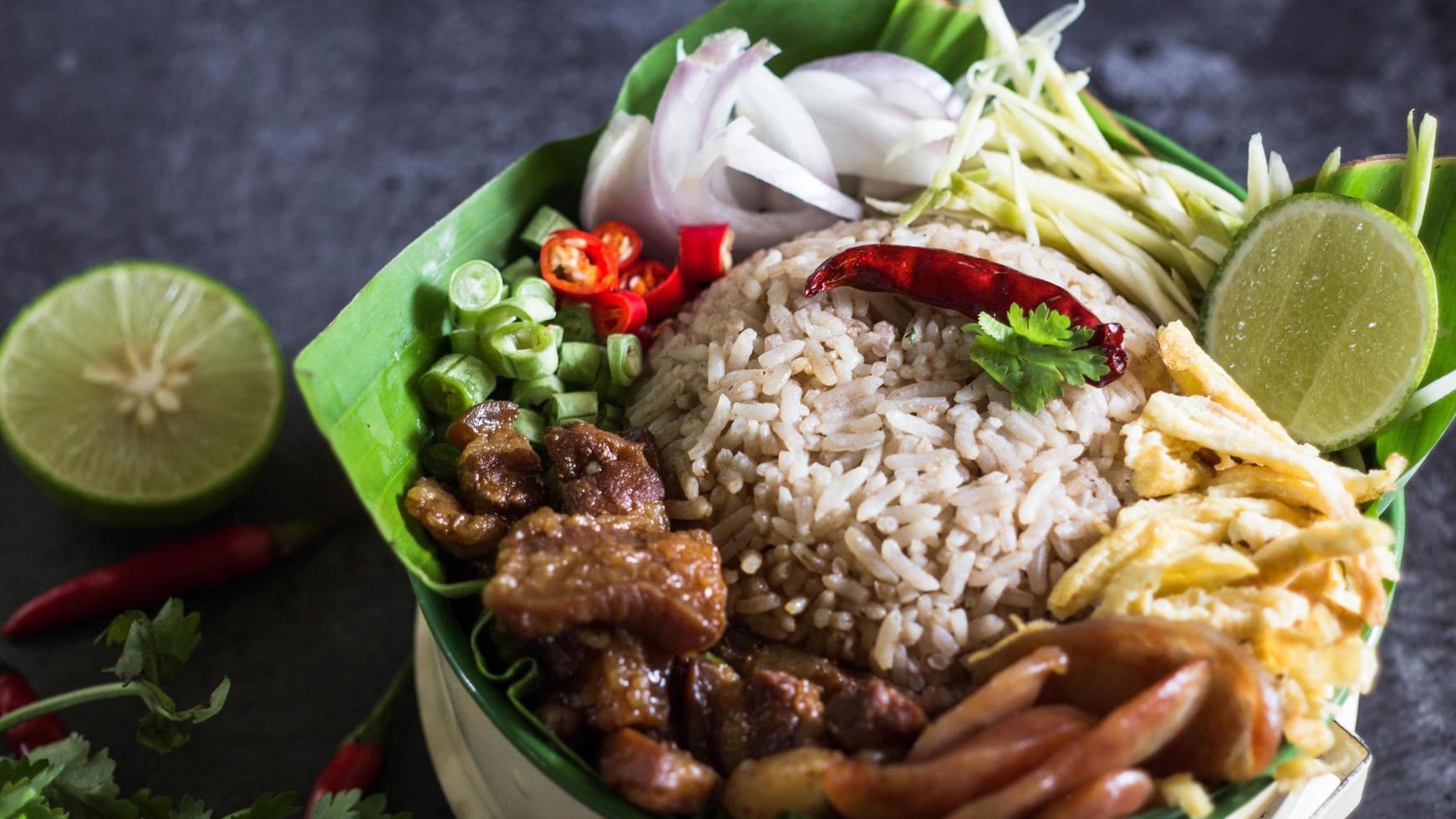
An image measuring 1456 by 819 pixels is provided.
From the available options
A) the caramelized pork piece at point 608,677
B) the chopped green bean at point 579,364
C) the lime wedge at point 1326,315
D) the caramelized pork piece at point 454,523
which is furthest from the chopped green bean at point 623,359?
the lime wedge at point 1326,315

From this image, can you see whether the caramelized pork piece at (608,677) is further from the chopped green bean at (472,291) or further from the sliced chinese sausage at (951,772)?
the chopped green bean at (472,291)

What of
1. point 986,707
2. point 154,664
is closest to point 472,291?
point 154,664

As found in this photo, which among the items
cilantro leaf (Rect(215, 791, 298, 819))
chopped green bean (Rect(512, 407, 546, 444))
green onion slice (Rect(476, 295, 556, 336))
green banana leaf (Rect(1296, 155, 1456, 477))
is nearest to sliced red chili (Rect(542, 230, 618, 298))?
green onion slice (Rect(476, 295, 556, 336))

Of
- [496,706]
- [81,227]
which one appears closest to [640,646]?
[496,706]

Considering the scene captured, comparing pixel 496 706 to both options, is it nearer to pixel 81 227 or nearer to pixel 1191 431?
pixel 1191 431

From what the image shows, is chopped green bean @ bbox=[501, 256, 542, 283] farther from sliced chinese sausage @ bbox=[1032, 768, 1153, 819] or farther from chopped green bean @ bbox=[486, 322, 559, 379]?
sliced chinese sausage @ bbox=[1032, 768, 1153, 819]

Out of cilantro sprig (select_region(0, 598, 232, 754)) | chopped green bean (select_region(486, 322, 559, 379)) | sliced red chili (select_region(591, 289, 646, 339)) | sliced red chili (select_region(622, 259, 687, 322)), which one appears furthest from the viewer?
sliced red chili (select_region(622, 259, 687, 322))

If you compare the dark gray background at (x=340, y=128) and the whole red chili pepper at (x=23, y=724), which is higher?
the dark gray background at (x=340, y=128)
